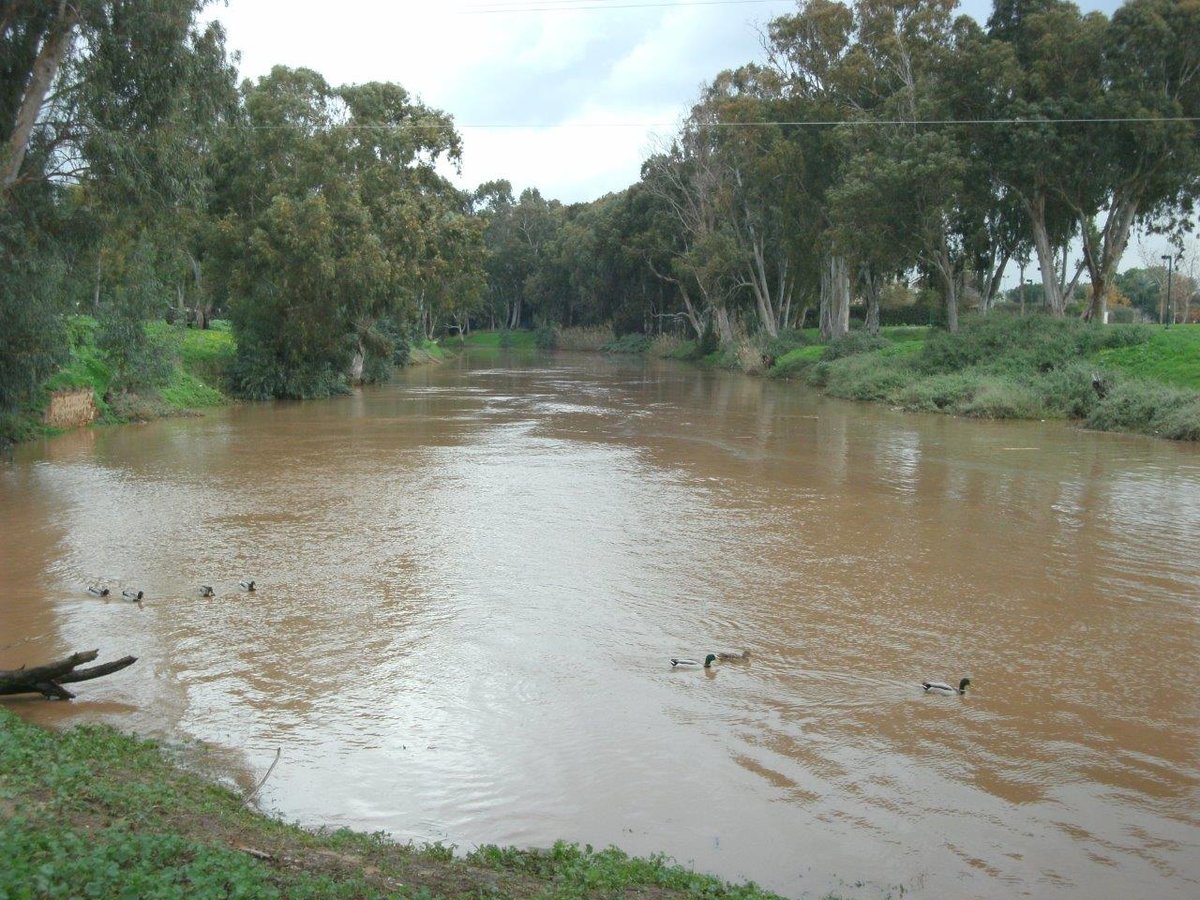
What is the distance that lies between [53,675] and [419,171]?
36759 millimetres

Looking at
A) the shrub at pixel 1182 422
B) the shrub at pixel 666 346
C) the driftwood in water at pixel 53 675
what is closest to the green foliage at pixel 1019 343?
the shrub at pixel 1182 422

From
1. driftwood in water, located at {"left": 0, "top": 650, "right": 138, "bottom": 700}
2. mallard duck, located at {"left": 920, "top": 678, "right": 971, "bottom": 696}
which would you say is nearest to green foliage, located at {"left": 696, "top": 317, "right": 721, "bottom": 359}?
mallard duck, located at {"left": 920, "top": 678, "right": 971, "bottom": 696}

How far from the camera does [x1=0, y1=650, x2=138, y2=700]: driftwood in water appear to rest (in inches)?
321

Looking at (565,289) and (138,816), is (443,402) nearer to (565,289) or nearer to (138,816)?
(138,816)

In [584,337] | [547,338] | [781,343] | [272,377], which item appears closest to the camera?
[272,377]

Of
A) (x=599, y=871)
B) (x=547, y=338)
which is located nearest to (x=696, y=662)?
(x=599, y=871)

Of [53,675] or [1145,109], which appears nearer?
[53,675]

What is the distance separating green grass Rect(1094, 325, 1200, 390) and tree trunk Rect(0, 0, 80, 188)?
27.5 metres

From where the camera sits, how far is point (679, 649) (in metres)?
10.5

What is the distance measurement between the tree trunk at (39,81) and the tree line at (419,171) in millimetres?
52

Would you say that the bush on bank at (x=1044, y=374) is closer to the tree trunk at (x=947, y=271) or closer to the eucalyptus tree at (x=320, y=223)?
the tree trunk at (x=947, y=271)

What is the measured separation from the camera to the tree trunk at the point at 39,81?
16.5 metres

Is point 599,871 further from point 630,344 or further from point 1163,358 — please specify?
point 630,344

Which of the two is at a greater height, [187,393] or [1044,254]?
[1044,254]
